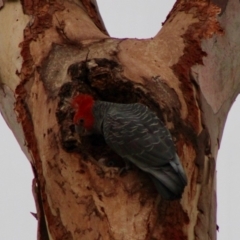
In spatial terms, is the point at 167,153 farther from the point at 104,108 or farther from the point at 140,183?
the point at 104,108

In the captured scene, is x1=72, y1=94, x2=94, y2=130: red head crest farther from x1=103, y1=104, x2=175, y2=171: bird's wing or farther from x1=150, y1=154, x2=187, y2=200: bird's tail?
x1=150, y1=154, x2=187, y2=200: bird's tail

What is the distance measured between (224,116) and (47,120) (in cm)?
128

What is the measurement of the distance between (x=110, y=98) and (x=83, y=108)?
419 mm

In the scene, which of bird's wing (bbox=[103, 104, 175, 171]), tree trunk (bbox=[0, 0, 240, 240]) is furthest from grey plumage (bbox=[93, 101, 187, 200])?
tree trunk (bbox=[0, 0, 240, 240])

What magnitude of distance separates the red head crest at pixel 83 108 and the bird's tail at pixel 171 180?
2.30 feet

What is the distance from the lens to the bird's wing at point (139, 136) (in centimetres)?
511

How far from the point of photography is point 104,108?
5.61m

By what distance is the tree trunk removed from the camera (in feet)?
16.8

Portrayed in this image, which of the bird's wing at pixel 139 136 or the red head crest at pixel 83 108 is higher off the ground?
the red head crest at pixel 83 108

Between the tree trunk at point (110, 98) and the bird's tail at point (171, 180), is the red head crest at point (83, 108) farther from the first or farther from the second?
the bird's tail at point (171, 180)

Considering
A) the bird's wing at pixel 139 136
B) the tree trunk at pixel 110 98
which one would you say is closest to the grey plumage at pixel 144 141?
the bird's wing at pixel 139 136

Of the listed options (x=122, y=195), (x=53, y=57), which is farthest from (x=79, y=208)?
(x=53, y=57)

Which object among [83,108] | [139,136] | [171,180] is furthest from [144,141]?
[83,108]

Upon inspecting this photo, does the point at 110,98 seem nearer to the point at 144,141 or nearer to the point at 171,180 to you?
the point at 144,141
